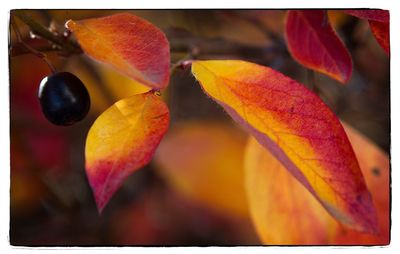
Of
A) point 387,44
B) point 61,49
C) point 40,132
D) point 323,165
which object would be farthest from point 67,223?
point 387,44

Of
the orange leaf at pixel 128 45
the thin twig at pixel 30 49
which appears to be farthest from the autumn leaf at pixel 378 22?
the thin twig at pixel 30 49

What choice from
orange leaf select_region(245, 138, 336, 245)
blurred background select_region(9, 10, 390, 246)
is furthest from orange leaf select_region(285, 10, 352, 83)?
orange leaf select_region(245, 138, 336, 245)

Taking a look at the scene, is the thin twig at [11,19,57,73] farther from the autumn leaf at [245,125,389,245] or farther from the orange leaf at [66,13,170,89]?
Result: the autumn leaf at [245,125,389,245]

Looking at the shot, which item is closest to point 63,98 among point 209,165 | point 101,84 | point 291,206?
point 101,84

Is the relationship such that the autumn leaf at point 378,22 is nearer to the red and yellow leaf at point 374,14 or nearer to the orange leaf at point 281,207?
the red and yellow leaf at point 374,14

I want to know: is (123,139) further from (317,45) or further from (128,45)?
(317,45)
